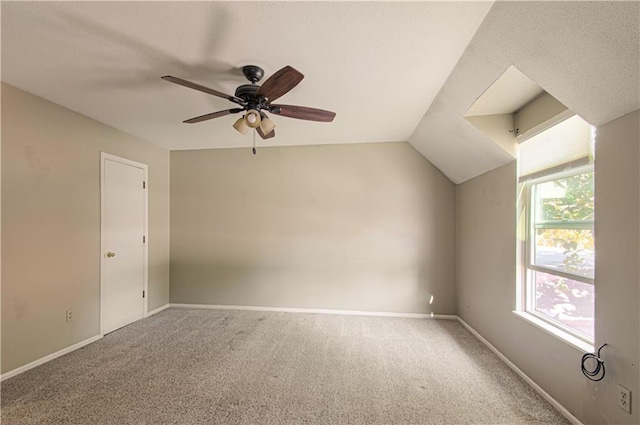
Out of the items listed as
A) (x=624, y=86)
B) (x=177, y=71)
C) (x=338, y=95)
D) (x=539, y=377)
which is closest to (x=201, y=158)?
(x=177, y=71)

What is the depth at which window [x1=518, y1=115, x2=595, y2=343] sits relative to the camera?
1.70 meters

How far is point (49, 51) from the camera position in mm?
1716

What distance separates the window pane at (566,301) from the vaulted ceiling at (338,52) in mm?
1112

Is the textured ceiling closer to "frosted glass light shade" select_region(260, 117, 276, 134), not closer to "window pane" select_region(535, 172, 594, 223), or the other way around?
"frosted glass light shade" select_region(260, 117, 276, 134)

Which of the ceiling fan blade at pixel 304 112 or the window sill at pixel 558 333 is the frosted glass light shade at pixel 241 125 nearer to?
the ceiling fan blade at pixel 304 112

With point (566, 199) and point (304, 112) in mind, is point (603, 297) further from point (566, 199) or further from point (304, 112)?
point (304, 112)

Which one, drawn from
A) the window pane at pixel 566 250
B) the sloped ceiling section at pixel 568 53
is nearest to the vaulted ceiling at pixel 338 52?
the sloped ceiling section at pixel 568 53

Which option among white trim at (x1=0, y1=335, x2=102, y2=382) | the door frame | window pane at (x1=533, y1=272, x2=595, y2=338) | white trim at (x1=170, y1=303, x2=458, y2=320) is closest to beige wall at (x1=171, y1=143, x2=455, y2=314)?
white trim at (x1=170, y1=303, x2=458, y2=320)

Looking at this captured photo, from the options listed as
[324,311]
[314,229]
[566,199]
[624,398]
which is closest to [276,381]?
[324,311]

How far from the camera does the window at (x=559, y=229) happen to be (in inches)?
66.9

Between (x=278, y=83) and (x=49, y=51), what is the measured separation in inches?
63.8

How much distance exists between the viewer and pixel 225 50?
1674 mm

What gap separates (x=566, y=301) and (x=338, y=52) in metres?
2.45

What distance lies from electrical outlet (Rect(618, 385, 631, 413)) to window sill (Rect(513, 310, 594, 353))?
240 mm
